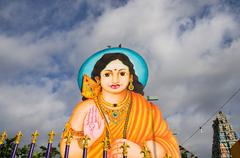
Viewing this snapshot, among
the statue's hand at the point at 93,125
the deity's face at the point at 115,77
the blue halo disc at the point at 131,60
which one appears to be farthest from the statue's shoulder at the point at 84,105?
the blue halo disc at the point at 131,60

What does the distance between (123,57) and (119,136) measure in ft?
17.0

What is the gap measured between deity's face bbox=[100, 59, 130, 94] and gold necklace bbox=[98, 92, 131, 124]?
2.29 feet

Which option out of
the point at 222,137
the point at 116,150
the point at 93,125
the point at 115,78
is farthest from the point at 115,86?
the point at 222,137

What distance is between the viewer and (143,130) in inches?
559

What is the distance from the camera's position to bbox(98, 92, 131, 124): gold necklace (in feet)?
48.3

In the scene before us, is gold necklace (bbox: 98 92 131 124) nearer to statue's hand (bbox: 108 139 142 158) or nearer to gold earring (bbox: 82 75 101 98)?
gold earring (bbox: 82 75 101 98)

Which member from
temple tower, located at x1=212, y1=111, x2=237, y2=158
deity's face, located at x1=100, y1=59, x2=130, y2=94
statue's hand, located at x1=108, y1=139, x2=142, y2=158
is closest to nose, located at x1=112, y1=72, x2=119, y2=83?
deity's face, located at x1=100, y1=59, x2=130, y2=94

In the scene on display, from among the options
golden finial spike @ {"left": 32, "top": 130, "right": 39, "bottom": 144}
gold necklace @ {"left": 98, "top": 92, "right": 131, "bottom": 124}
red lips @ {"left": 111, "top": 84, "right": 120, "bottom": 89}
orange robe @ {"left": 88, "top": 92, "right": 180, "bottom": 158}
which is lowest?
golden finial spike @ {"left": 32, "top": 130, "right": 39, "bottom": 144}

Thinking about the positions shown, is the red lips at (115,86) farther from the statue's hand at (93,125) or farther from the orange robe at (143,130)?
the statue's hand at (93,125)

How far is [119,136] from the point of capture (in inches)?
547

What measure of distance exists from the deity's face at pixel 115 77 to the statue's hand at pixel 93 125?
1.73 meters

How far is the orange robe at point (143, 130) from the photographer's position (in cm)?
1352

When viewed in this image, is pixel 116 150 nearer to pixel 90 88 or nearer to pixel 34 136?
pixel 90 88

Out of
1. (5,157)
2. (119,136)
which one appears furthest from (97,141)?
(5,157)
